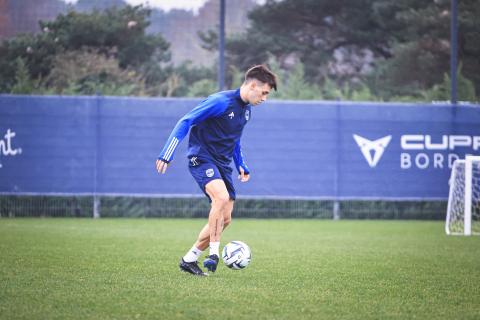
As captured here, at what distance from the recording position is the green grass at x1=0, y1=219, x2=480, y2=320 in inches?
221

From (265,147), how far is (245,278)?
900 centimetres

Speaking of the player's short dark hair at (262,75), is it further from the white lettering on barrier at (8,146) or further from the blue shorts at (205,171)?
the white lettering on barrier at (8,146)

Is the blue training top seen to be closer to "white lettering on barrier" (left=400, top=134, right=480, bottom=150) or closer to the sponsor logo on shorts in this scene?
the sponsor logo on shorts

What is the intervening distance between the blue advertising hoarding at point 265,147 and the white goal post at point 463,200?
0.71 m

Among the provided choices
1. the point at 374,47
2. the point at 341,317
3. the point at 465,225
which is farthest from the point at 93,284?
the point at 374,47

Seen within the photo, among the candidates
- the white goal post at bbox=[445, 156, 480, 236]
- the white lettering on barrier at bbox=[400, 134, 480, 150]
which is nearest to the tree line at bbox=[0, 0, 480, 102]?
the white lettering on barrier at bbox=[400, 134, 480, 150]

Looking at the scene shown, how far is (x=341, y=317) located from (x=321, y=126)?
1111 cm

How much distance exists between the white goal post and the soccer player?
6.44m

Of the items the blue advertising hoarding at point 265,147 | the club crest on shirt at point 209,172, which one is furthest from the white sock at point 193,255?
the blue advertising hoarding at point 265,147

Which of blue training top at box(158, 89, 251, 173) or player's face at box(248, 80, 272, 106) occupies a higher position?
player's face at box(248, 80, 272, 106)

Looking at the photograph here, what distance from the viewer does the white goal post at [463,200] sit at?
13328mm

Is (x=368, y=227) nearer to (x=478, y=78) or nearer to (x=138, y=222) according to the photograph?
(x=138, y=222)

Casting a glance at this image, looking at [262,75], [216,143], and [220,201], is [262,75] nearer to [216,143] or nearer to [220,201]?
[216,143]

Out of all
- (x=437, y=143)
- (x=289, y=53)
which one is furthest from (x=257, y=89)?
(x=289, y=53)
